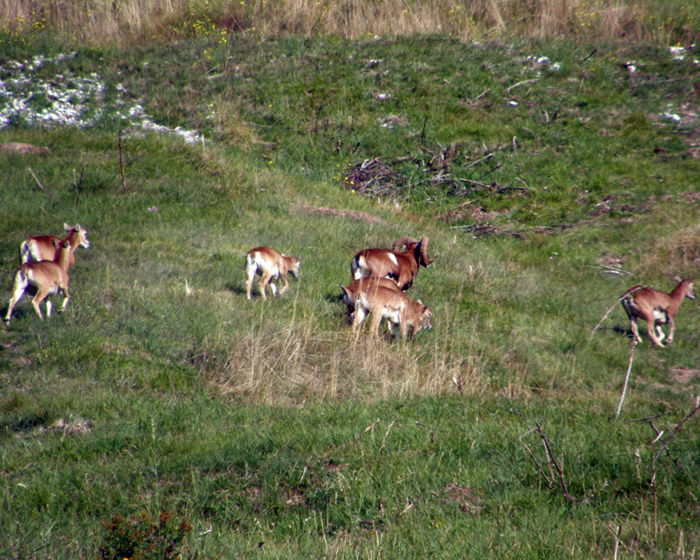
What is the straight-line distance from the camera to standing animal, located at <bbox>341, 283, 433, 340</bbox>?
892 cm

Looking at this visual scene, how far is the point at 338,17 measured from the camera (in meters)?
25.6

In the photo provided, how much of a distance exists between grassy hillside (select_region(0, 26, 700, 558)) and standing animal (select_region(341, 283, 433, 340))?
1.13 feet

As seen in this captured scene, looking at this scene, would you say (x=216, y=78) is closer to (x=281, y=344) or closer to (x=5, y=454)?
(x=281, y=344)

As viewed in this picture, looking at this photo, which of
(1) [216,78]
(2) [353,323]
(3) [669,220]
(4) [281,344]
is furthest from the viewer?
(1) [216,78]

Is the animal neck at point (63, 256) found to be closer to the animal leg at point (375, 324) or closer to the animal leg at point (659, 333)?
the animal leg at point (375, 324)

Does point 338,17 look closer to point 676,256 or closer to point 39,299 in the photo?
point 676,256

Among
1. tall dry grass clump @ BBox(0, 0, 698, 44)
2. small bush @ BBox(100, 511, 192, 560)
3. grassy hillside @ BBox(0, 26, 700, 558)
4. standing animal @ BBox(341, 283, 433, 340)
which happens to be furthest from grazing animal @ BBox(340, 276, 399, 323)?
tall dry grass clump @ BBox(0, 0, 698, 44)

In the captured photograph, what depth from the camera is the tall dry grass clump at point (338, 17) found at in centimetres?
2478

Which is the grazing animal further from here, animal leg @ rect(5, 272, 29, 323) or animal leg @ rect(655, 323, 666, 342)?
animal leg @ rect(655, 323, 666, 342)

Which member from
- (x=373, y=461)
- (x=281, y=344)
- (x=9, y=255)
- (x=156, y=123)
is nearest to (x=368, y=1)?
(x=156, y=123)

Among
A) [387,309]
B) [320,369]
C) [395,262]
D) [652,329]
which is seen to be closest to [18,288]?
[320,369]

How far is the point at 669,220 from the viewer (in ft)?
48.5

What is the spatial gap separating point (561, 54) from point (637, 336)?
15.8 meters

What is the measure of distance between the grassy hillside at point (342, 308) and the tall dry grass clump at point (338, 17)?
5.43ft
